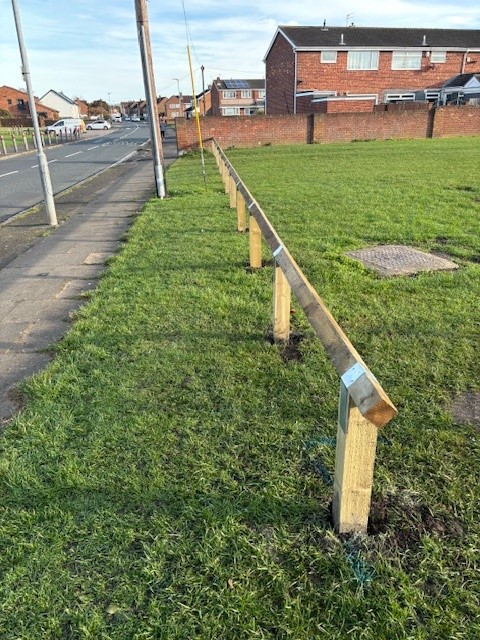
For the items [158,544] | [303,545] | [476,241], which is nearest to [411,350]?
[303,545]

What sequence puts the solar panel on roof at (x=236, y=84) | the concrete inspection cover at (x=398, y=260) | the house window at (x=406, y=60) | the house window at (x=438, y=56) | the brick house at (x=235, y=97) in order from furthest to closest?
the solar panel on roof at (x=236, y=84) < the brick house at (x=235, y=97) < the house window at (x=438, y=56) < the house window at (x=406, y=60) < the concrete inspection cover at (x=398, y=260)

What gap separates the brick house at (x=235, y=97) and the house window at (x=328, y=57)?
32.1 meters

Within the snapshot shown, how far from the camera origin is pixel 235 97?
75438 millimetres

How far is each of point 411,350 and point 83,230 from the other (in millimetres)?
6957

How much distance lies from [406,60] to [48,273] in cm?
4473

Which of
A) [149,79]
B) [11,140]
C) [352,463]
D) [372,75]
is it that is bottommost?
[11,140]

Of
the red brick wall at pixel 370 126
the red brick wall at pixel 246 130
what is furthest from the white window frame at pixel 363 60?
the red brick wall at pixel 246 130

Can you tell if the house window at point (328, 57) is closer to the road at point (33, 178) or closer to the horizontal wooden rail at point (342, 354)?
the road at point (33, 178)

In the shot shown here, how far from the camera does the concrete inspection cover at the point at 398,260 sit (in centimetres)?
562

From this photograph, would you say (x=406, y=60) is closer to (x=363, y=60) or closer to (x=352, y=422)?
(x=363, y=60)

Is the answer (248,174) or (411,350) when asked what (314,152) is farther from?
(411,350)

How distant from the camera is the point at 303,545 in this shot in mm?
2117

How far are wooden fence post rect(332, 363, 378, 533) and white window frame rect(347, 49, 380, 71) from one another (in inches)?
1765

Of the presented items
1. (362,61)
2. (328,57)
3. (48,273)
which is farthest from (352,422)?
(362,61)
